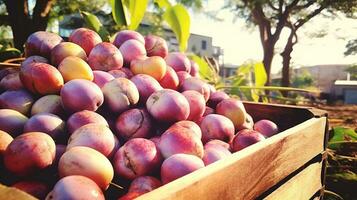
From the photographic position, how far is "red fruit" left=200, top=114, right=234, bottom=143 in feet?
4.22

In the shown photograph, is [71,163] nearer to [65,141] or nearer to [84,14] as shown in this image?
[65,141]

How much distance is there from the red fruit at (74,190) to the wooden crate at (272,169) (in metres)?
0.16

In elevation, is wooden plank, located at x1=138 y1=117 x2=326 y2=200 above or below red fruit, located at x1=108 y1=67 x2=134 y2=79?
below

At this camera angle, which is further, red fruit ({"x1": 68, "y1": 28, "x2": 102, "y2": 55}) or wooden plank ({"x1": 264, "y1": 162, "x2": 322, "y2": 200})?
red fruit ({"x1": 68, "y1": 28, "x2": 102, "y2": 55})

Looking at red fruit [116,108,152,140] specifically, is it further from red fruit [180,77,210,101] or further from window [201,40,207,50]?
window [201,40,207,50]

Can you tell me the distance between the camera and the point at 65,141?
1069mm

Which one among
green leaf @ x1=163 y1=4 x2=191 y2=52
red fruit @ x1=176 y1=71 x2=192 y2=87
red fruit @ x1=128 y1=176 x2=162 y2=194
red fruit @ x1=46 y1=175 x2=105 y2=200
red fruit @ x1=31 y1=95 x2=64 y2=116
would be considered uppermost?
green leaf @ x1=163 y1=4 x2=191 y2=52

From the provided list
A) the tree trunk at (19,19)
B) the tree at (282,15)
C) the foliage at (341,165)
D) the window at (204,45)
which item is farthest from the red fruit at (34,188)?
the window at (204,45)

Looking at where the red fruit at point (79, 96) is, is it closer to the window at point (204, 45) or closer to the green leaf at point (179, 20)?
the green leaf at point (179, 20)

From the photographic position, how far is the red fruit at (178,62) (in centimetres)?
170

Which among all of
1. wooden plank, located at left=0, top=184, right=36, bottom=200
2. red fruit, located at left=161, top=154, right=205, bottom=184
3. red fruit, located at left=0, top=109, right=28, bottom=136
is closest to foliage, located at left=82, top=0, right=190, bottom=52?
red fruit, located at left=0, top=109, right=28, bottom=136

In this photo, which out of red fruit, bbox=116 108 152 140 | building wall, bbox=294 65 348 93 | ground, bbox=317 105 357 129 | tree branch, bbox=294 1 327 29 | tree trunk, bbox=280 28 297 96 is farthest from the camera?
building wall, bbox=294 65 348 93

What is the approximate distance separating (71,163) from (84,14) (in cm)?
146

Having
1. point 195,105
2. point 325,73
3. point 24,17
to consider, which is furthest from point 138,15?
point 325,73
